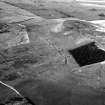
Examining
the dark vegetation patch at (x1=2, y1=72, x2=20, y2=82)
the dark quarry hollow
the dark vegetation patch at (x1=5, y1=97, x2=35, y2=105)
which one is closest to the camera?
the dark vegetation patch at (x1=5, y1=97, x2=35, y2=105)

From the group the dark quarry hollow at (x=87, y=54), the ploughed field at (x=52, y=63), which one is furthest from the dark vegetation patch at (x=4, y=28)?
the dark quarry hollow at (x=87, y=54)

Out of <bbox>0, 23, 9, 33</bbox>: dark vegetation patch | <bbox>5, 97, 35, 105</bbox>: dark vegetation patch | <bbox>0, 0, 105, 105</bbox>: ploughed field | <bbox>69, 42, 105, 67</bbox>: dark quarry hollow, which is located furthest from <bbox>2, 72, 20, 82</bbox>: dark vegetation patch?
<bbox>0, 23, 9, 33</bbox>: dark vegetation patch

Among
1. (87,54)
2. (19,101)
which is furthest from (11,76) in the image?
(87,54)

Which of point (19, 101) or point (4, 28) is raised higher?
point (4, 28)

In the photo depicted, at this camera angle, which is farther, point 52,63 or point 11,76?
point 52,63

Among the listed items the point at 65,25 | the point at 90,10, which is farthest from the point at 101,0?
the point at 65,25

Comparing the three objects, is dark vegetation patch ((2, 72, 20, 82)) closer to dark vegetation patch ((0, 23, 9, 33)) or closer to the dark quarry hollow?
the dark quarry hollow

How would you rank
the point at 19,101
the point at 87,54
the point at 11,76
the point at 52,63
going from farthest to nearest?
the point at 87,54 < the point at 52,63 < the point at 11,76 < the point at 19,101

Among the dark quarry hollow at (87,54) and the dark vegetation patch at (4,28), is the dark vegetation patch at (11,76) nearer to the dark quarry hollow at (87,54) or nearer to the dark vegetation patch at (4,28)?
the dark quarry hollow at (87,54)

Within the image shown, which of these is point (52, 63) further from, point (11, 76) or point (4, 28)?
point (4, 28)

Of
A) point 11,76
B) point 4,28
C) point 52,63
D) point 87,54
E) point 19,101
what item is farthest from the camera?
point 4,28
